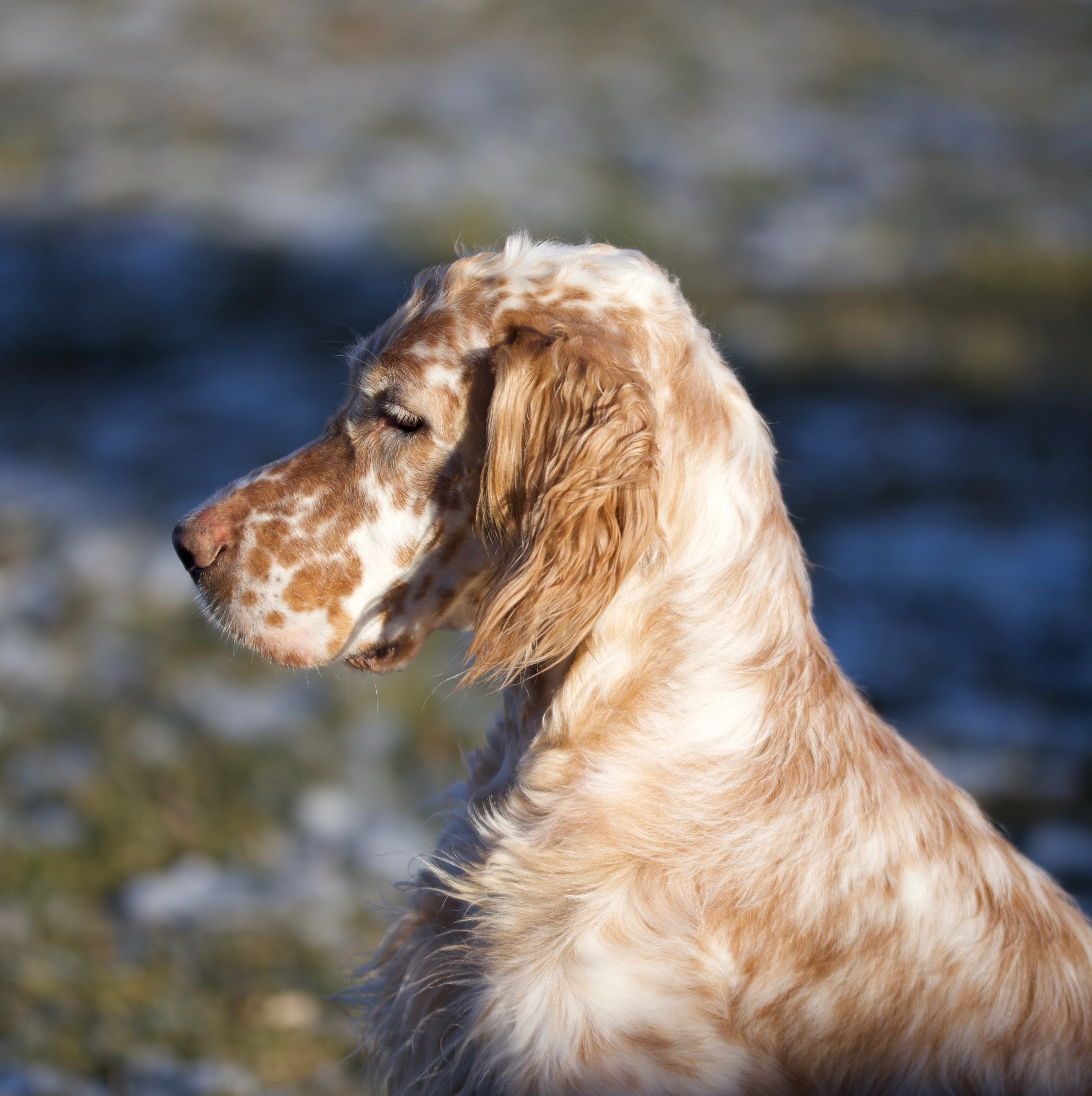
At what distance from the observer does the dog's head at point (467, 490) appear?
69.6 inches

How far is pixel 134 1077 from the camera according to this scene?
8.95ft

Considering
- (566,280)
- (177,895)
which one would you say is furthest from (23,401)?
(566,280)

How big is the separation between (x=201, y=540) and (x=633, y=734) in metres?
0.86

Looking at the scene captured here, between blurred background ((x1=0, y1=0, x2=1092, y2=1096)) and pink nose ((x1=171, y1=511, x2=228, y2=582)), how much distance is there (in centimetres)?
99

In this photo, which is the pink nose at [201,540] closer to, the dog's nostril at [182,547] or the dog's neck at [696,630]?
the dog's nostril at [182,547]

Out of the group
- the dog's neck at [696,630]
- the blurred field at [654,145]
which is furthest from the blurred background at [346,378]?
the dog's neck at [696,630]

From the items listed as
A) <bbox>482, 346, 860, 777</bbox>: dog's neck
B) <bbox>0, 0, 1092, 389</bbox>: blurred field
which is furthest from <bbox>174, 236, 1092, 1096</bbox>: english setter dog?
<bbox>0, 0, 1092, 389</bbox>: blurred field

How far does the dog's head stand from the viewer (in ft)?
5.80

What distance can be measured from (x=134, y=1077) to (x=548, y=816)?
1.62 metres

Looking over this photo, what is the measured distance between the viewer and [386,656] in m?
2.09

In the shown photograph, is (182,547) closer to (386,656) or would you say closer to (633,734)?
(386,656)

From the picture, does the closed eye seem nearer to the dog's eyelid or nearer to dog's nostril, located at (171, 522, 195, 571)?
the dog's eyelid

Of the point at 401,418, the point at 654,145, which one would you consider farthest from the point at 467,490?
the point at 654,145

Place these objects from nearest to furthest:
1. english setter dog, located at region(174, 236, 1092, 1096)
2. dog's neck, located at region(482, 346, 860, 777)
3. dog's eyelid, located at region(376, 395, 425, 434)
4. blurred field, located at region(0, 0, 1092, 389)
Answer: english setter dog, located at region(174, 236, 1092, 1096) < dog's neck, located at region(482, 346, 860, 777) < dog's eyelid, located at region(376, 395, 425, 434) < blurred field, located at region(0, 0, 1092, 389)
